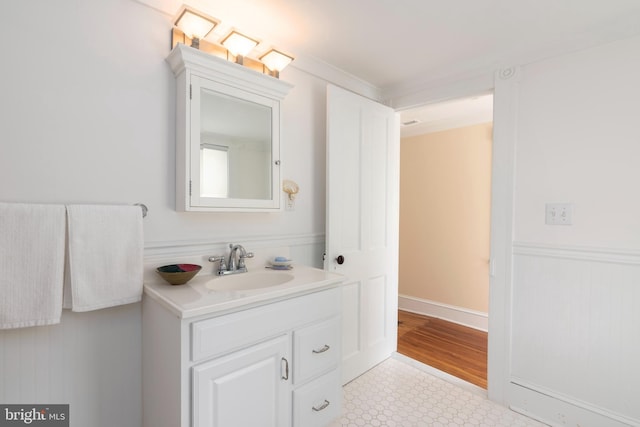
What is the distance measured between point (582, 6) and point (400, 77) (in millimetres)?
1086

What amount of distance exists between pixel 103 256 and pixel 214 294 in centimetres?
47

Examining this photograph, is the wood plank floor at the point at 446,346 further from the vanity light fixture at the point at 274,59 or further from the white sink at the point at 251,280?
the vanity light fixture at the point at 274,59

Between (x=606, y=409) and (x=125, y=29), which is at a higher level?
(x=125, y=29)

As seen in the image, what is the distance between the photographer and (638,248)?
151cm

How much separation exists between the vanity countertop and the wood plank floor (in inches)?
57.7

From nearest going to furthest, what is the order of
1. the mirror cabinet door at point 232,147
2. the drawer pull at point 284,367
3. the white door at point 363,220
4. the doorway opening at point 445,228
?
1. the drawer pull at point 284,367
2. the mirror cabinet door at point 232,147
3. the white door at point 363,220
4. the doorway opening at point 445,228

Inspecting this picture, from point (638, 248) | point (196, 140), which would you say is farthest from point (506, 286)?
point (196, 140)

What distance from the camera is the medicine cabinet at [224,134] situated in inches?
55.2

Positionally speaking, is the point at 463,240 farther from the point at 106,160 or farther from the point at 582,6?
the point at 106,160

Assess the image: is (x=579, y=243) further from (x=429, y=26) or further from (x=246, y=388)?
(x=246, y=388)

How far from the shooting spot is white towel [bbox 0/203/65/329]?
1029 mm

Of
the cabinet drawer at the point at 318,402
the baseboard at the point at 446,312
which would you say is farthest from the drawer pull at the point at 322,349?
the baseboard at the point at 446,312

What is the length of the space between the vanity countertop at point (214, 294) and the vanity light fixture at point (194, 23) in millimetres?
1149

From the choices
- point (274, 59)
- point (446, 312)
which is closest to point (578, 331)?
point (446, 312)
